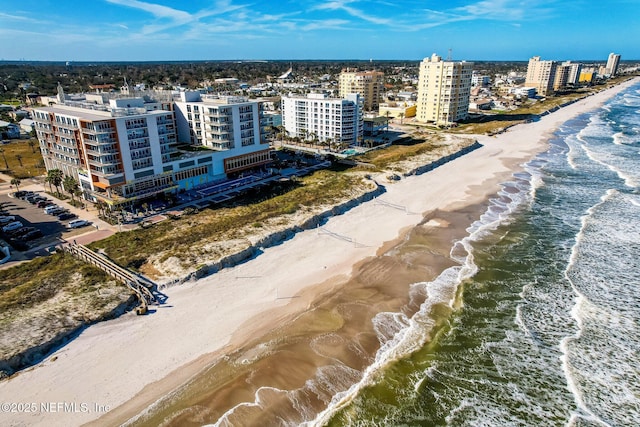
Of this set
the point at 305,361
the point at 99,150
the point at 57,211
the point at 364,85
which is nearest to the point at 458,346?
the point at 305,361

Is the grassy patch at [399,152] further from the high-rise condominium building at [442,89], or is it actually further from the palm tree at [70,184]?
the palm tree at [70,184]

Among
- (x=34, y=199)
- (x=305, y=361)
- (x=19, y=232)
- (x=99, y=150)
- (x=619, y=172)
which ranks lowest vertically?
(x=305, y=361)

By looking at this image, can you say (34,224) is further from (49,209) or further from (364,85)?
(364,85)

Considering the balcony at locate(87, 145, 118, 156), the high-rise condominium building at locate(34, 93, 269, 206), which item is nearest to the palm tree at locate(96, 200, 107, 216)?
the high-rise condominium building at locate(34, 93, 269, 206)

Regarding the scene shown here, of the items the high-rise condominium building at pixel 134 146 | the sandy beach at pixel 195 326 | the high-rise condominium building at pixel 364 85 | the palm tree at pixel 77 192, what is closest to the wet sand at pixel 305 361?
the sandy beach at pixel 195 326

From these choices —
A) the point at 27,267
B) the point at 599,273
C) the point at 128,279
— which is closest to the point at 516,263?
the point at 599,273

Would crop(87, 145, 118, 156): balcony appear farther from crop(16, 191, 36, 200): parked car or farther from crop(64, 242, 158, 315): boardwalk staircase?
crop(16, 191, 36, 200): parked car

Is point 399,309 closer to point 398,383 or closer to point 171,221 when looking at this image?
point 398,383

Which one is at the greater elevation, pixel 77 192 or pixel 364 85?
pixel 364 85
